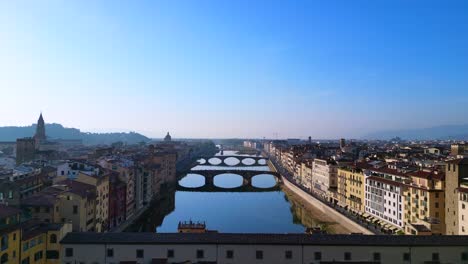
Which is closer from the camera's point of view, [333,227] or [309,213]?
[333,227]

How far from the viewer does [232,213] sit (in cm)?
4731

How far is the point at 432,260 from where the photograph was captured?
1844 centimetres

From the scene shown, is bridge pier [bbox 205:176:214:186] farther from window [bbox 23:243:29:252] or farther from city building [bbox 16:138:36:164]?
window [bbox 23:243:29:252]

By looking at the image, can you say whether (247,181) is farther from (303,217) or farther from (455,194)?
(455,194)

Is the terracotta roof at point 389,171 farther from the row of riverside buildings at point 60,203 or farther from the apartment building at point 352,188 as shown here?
the row of riverside buildings at point 60,203

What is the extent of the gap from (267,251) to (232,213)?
2946 centimetres

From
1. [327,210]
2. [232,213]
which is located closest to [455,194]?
[327,210]

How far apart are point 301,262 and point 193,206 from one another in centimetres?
3471

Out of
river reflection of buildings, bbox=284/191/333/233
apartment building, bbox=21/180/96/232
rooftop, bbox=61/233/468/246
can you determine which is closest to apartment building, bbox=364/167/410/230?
river reflection of buildings, bbox=284/191/333/233

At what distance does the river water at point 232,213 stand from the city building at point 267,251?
18.9 m

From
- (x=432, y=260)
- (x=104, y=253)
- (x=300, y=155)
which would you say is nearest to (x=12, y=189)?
(x=104, y=253)

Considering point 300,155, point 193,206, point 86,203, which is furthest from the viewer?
point 300,155

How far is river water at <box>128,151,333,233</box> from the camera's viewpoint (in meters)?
39.6

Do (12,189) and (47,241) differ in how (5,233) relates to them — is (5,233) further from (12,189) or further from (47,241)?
(12,189)
